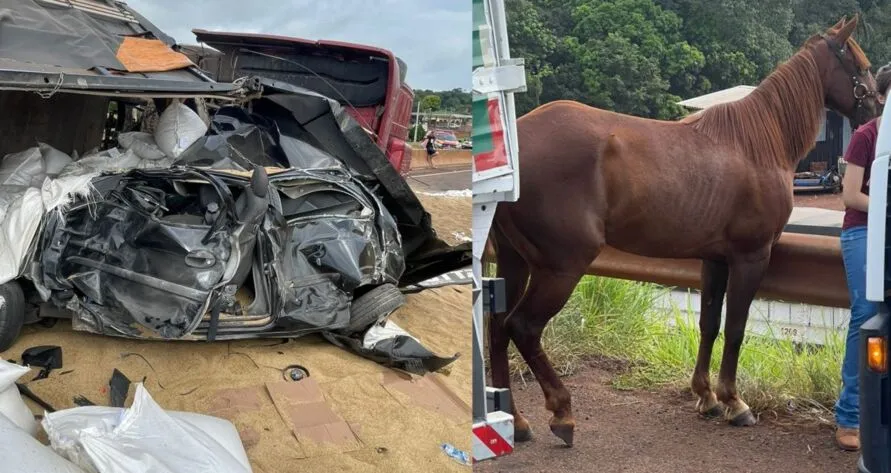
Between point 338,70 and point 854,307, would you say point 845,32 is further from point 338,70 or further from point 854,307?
point 338,70

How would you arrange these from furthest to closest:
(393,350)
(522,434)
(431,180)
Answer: (431,180), (393,350), (522,434)

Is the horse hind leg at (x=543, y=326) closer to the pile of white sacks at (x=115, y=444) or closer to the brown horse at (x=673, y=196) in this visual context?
the brown horse at (x=673, y=196)

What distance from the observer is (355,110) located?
759 cm

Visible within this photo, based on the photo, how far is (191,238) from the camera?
5047 millimetres

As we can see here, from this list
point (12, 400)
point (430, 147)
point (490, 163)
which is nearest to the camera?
point (490, 163)

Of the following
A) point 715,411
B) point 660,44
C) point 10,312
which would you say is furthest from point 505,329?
point 660,44

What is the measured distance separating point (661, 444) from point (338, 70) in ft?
16.0

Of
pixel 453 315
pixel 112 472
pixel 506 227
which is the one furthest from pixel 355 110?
pixel 112 472

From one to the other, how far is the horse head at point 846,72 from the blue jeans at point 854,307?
3.95 feet

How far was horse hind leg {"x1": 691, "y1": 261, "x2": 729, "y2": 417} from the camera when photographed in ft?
15.7

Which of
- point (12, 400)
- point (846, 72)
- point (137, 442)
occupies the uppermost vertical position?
point (846, 72)

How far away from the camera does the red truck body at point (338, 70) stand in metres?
7.56

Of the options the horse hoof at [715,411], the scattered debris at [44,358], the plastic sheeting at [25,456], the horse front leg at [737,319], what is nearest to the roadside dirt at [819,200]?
the horse front leg at [737,319]

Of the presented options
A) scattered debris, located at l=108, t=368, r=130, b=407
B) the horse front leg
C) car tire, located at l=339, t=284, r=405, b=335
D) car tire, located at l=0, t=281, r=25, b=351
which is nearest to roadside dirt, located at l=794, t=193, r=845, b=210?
the horse front leg
